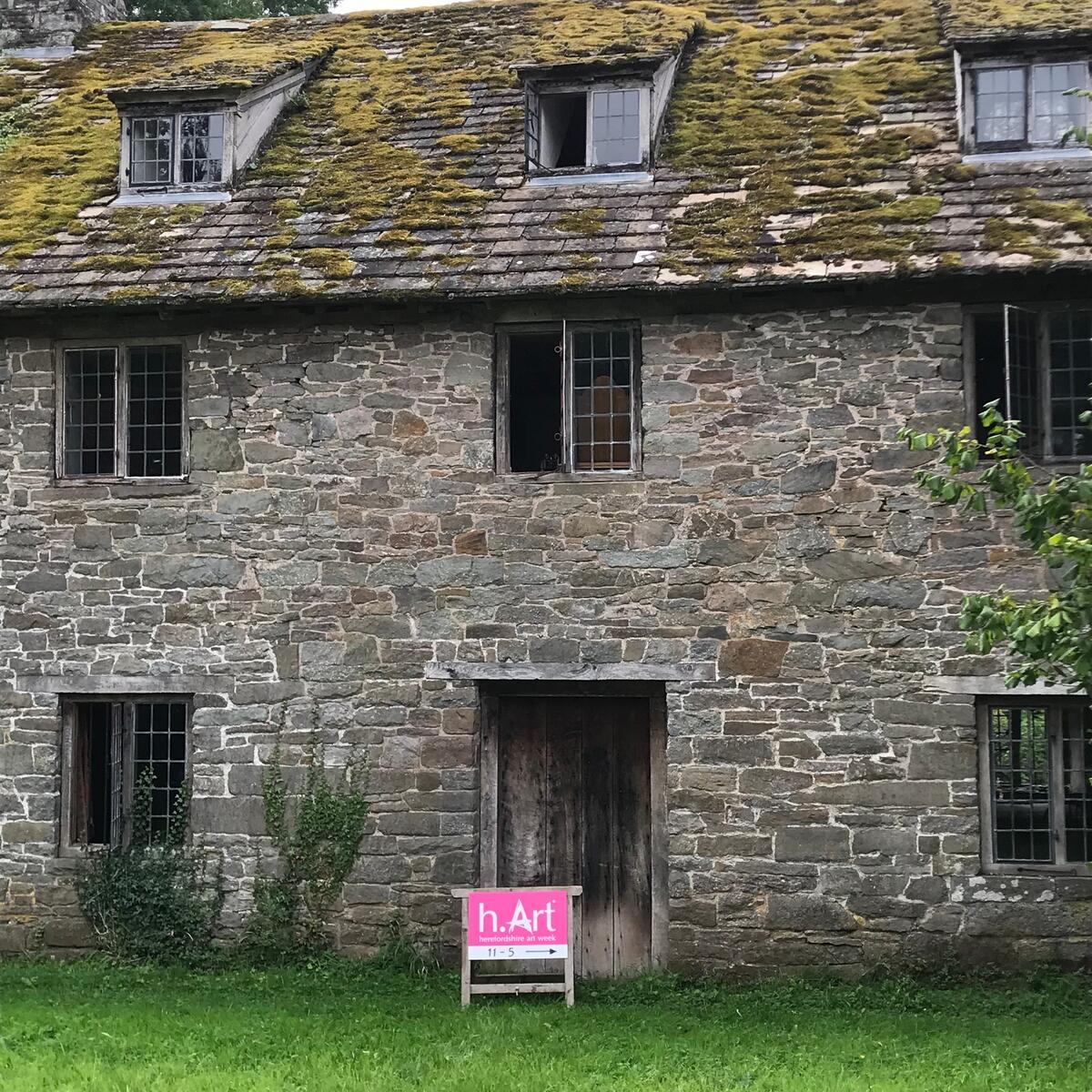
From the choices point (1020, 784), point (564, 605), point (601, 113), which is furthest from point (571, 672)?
point (601, 113)

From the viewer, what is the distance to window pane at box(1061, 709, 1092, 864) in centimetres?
1145

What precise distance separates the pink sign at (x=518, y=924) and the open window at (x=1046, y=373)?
4.98 meters

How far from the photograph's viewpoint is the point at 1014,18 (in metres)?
13.1

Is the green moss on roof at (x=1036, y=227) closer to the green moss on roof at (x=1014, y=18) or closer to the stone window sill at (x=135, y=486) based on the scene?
the green moss on roof at (x=1014, y=18)

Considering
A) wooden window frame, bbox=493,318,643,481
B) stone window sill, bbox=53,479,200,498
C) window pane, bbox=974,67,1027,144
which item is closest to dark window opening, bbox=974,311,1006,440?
window pane, bbox=974,67,1027,144

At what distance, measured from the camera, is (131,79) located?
1557 cm

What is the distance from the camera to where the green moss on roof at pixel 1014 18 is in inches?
499

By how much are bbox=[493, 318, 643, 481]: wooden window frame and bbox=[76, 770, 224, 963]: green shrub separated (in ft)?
12.6

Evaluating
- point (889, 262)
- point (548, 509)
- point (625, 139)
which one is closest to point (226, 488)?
point (548, 509)

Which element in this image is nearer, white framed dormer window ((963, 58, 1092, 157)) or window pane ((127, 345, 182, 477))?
white framed dormer window ((963, 58, 1092, 157))

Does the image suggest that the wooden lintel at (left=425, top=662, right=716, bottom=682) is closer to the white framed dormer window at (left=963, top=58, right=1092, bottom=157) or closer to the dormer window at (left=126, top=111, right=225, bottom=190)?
the white framed dormer window at (left=963, top=58, right=1092, bottom=157)

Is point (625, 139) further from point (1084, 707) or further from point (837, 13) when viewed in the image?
point (1084, 707)

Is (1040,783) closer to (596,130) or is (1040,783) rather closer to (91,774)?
(596,130)

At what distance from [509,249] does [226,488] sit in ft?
10.0
